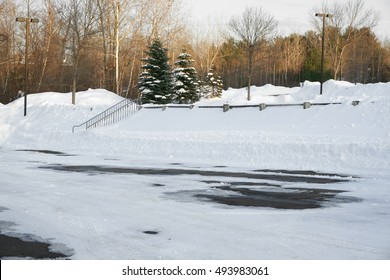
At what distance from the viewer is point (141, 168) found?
55.8 feet

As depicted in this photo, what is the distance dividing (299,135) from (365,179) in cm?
682

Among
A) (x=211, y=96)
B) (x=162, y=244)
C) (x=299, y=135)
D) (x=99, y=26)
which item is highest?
(x=99, y=26)

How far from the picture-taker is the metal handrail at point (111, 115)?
31344 mm

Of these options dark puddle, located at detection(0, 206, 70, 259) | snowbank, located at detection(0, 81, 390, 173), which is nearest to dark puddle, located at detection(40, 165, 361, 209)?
snowbank, located at detection(0, 81, 390, 173)

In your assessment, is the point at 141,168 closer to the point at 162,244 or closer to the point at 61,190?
the point at 61,190

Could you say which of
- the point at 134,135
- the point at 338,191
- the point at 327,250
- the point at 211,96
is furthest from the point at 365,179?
the point at 211,96

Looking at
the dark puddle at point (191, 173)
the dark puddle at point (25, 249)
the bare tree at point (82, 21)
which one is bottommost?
the dark puddle at point (25, 249)

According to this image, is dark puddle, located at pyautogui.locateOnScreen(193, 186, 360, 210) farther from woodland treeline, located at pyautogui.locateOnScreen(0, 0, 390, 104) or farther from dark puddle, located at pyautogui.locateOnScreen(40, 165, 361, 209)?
woodland treeline, located at pyautogui.locateOnScreen(0, 0, 390, 104)

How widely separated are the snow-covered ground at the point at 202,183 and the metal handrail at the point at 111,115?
1.22 m

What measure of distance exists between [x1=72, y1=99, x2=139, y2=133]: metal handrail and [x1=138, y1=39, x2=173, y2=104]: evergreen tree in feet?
6.28

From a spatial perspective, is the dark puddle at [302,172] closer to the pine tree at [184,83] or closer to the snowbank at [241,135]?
the snowbank at [241,135]

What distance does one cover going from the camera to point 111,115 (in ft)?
106

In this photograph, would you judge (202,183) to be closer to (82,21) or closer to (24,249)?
(24,249)

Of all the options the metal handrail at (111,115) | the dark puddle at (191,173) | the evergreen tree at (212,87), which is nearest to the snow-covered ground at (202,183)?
the dark puddle at (191,173)
